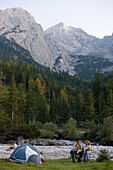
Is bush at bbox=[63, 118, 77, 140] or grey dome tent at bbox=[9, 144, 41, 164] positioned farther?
bush at bbox=[63, 118, 77, 140]

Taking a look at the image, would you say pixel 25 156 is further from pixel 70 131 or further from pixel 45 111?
pixel 45 111

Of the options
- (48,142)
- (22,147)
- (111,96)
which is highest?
(111,96)

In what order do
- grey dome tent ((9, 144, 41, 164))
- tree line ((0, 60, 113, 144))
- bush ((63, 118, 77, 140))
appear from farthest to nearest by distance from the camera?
1. bush ((63, 118, 77, 140))
2. tree line ((0, 60, 113, 144))
3. grey dome tent ((9, 144, 41, 164))

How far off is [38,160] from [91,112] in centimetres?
5315

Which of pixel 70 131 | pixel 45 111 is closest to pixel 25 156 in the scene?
Result: pixel 70 131

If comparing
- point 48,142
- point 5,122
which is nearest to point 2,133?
point 5,122

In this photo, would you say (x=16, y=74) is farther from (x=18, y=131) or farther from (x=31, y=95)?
(x=18, y=131)

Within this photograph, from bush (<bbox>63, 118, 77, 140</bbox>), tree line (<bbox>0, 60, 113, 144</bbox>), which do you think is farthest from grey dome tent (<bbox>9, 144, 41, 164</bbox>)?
bush (<bbox>63, 118, 77, 140</bbox>)

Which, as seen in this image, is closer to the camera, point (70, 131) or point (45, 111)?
point (70, 131)

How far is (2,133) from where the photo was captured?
1713 inches

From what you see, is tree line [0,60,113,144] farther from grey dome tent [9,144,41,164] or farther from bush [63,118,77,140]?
grey dome tent [9,144,41,164]

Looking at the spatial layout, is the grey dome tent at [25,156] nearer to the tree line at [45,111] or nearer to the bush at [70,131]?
the tree line at [45,111]

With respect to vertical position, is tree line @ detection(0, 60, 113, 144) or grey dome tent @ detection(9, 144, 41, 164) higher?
tree line @ detection(0, 60, 113, 144)

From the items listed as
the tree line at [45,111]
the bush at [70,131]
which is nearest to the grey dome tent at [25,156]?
the tree line at [45,111]
